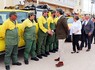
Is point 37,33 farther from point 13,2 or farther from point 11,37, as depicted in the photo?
point 13,2

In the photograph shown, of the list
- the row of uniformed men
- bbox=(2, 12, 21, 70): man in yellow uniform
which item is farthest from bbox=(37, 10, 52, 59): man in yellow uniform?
bbox=(2, 12, 21, 70): man in yellow uniform

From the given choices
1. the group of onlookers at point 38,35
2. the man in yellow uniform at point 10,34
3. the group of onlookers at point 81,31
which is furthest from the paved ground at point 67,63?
the group of onlookers at point 81,31

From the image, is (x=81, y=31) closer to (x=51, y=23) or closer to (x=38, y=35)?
(x=51, y=23)

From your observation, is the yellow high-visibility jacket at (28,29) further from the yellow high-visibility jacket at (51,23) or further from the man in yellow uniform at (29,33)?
the yellow high-visibility jacket at (51,23)

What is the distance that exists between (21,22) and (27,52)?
113 cm

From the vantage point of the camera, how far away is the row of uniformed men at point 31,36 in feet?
24.2

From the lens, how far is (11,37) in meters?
7.38

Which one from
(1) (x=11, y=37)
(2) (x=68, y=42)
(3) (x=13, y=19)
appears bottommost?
(2) (x=68, y=42)

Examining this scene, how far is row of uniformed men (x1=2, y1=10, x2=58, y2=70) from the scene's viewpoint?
7371mm

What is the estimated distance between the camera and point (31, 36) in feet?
26.8

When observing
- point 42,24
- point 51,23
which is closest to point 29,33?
point 42,24

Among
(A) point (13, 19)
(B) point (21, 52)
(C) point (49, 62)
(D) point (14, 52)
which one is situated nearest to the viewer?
(A) point (13, 19)

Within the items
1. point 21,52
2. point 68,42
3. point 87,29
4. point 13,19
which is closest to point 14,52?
point 13,19

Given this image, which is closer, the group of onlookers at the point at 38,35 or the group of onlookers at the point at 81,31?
the group of onlookers at the point at 38,35
